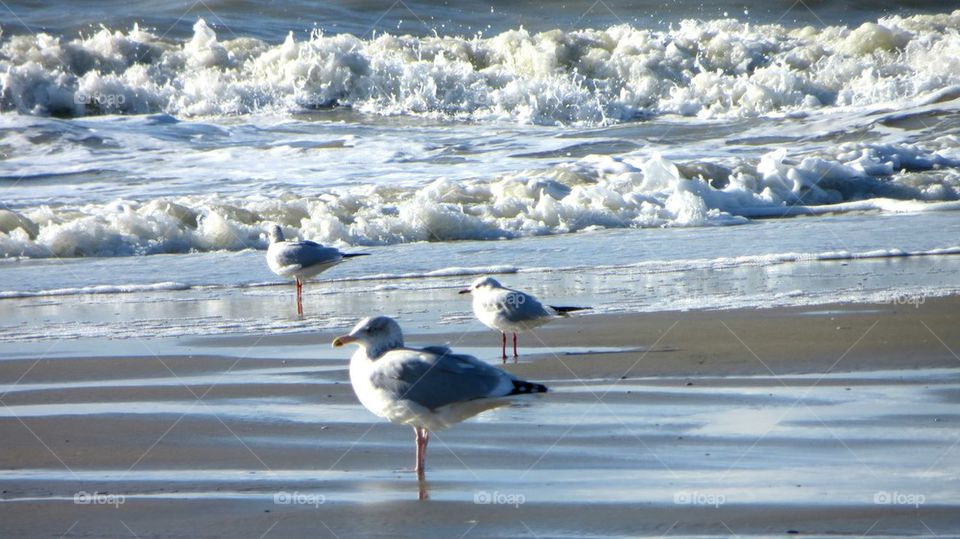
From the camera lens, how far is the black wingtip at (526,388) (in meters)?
4.11

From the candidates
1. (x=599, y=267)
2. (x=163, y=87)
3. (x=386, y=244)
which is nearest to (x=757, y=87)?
(x=163, y=87)

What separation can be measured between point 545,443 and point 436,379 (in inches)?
24.1

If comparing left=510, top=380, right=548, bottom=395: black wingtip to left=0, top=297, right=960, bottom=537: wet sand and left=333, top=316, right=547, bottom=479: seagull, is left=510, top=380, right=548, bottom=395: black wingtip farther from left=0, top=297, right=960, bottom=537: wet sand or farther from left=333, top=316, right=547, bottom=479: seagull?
left=0, top=297, right=960, bottom=537: wet sand

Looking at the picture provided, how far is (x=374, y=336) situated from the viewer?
4527 millimetres

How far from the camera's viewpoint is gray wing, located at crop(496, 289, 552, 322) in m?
6.63

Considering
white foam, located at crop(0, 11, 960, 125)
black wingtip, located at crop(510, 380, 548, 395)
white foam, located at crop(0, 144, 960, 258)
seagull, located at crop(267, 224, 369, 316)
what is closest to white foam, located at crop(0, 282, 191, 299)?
seagull, located at crop(267, 224, 369, 316)

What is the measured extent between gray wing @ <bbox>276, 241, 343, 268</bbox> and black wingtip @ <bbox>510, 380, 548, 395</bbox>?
5.26m

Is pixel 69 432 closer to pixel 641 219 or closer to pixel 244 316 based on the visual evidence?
pixel 244 316

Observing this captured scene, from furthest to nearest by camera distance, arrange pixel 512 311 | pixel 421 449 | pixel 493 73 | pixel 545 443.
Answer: pixel 493 73 → pixel 512 311 → pixel 545 443 → pixel 421 449

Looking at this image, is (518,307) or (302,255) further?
(302,255)

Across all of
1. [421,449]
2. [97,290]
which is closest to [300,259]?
[97,290]

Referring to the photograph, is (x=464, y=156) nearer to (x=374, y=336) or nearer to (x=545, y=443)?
(x=545, y=443)

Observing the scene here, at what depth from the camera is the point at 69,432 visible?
17.1 ft

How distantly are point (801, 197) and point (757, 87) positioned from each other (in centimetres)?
873
